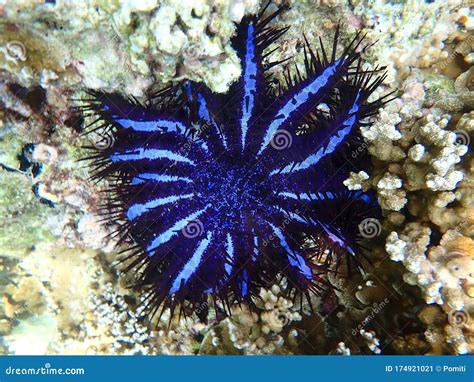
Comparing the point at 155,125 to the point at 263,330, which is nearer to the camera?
the point at 155,125

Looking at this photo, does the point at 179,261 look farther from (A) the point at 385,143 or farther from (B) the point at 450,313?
(B) the point at 450,313

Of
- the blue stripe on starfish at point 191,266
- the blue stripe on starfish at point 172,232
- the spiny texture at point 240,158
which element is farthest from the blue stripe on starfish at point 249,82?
the blue stripe on starfish at point 191,266

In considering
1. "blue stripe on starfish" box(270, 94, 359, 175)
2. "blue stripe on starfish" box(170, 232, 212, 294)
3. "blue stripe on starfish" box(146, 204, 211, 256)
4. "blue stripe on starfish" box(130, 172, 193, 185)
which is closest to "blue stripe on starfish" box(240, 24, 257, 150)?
"blue stripe on starfish" box(270, 94, 359, 175)

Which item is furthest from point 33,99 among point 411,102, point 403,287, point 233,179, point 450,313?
point 450,313

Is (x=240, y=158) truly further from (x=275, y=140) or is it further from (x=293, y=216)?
(x=293, y=216)

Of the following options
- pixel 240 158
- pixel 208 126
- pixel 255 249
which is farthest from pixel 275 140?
pixel 255 249

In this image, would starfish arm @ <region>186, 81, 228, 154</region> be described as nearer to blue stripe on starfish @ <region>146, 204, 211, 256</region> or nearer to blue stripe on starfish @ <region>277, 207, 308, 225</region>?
blue stripe on starfish @ <region>146, 204, 211, 256</region>
